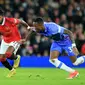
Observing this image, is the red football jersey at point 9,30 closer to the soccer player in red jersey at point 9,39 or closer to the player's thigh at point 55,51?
the soccer player in red jersey at point 9,39

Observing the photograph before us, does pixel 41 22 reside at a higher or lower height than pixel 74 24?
higher

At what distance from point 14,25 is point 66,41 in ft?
6.02

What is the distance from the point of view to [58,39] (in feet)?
44.4

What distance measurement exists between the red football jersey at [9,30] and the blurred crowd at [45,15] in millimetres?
5919

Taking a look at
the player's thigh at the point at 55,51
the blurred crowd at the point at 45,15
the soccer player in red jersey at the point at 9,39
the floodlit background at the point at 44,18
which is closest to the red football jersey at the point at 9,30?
the soccer player in red jersey at the point at 9,39

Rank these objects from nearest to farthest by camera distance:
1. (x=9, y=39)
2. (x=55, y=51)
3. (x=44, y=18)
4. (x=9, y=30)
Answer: (x=55, y=51)
(x=9, y=30)
(x=9, y=39)
(x=44, y=18)

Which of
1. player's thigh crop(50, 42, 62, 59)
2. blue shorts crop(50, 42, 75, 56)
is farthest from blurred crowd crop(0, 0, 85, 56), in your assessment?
player's thigh crop(50, 42, 62, 59)

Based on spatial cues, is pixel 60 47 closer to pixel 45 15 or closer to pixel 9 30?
pixel 9 30

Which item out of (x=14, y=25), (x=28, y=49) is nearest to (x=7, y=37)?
(x=14, y=25)

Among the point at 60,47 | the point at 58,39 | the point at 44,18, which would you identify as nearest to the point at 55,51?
the point at 60,47

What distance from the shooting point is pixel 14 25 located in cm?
1436

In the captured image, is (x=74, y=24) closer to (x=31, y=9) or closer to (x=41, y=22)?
(x=31, y=9)

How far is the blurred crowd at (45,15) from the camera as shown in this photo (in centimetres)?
2050

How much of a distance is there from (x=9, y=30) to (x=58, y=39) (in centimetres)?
171
